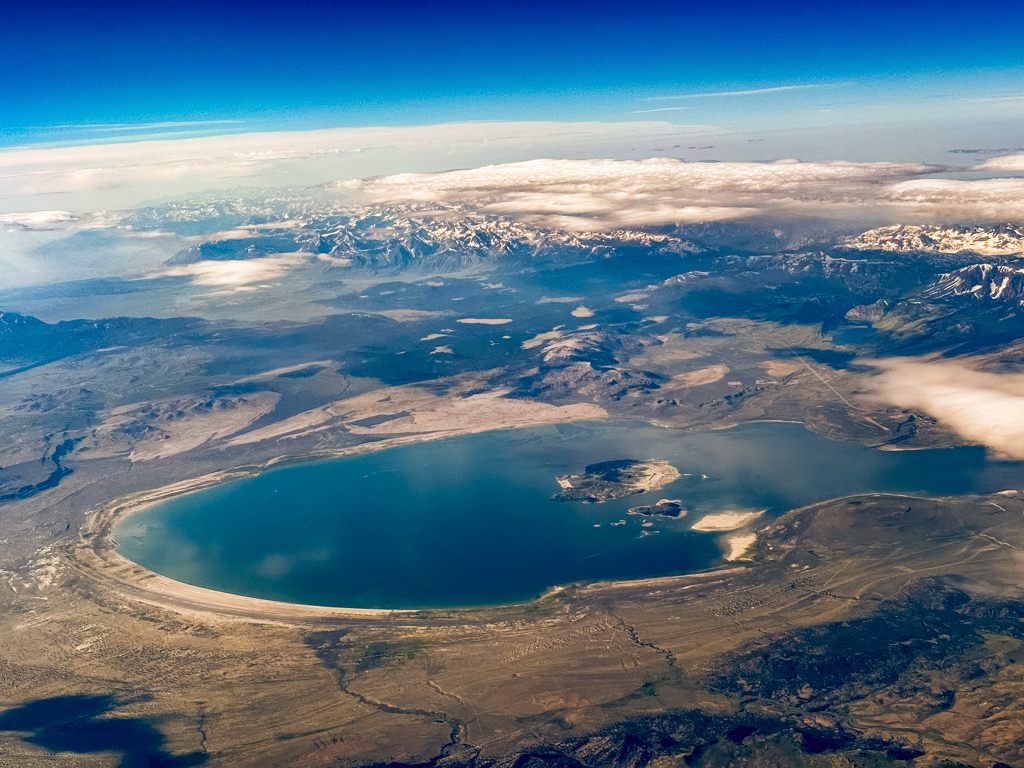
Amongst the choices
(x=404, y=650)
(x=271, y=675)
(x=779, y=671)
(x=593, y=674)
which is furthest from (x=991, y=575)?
(x=271, y=675)

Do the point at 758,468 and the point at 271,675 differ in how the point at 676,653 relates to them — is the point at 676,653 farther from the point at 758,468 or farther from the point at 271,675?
the point at 758,468

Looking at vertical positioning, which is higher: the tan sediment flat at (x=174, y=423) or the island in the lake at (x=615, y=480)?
the tan sediment flat at (x=174, y=423)

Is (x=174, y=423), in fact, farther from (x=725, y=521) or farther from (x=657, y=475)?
(x=725, y=521)

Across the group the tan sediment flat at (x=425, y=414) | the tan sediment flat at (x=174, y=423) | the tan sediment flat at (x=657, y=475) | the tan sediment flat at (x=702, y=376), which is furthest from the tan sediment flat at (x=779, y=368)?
the tan sediment flat at (x=174, y=423)

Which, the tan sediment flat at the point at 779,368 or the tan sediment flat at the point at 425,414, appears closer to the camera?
the tan sediment flat at the point at 425,414

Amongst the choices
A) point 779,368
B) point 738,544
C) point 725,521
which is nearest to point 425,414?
point 725,521

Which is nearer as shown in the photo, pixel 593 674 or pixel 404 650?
pixel 593 674

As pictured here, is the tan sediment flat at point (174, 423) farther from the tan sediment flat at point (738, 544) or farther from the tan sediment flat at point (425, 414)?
the tan sediment flat at point (738, 544)
